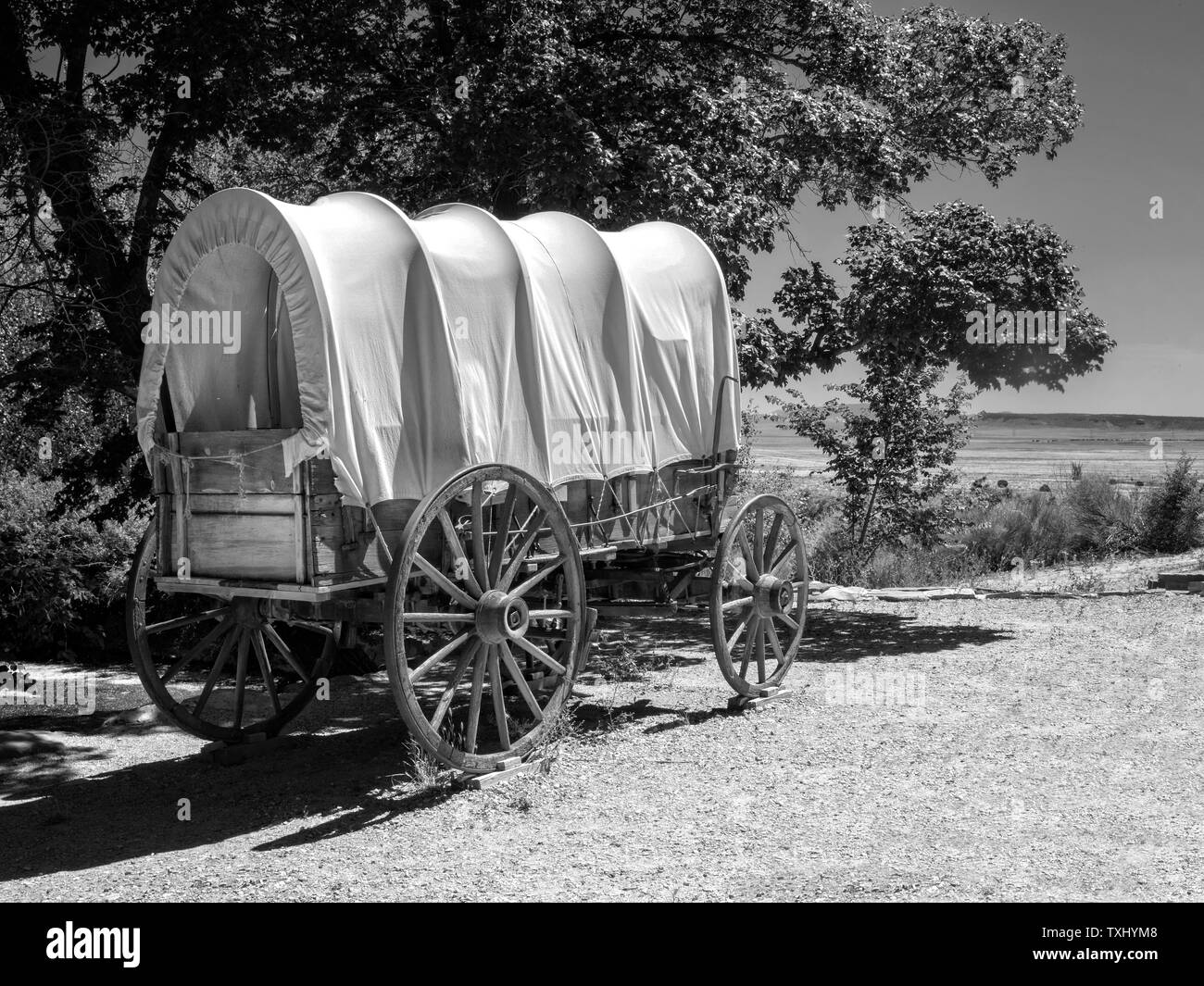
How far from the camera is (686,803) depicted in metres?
6.34

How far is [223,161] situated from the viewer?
13.9 m

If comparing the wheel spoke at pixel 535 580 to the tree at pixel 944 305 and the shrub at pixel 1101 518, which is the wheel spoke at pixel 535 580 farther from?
the shrub at pixel 1101 518

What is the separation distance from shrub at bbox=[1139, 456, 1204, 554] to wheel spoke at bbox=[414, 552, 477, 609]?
16.0m

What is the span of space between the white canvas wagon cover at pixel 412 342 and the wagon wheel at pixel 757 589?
790 mm

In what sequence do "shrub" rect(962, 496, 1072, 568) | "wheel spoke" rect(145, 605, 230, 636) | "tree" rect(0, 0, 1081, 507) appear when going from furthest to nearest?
"shrub" rect(962, 496, 1072, 568) → "tree" rect(0, 0, 1081, 507) → "wheel spoke" rect(145, 605, 230, 636)

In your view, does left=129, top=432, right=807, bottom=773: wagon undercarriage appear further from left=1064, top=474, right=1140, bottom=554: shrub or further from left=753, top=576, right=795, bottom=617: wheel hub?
left=1064, top=474, right=1140, bottom=554: shrub

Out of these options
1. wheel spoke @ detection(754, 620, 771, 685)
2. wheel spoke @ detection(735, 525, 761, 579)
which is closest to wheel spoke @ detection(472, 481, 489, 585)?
wheel spoke @ detection(735, 525, 761, 579)

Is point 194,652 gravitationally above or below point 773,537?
below

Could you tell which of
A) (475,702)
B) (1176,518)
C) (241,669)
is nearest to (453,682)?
(475,702)

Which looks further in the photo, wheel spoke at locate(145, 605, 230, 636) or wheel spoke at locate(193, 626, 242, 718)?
wheel spoke at locate(193, 626, 242, 718)

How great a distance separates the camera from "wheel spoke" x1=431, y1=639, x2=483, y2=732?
616cm

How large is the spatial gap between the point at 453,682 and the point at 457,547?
70cm

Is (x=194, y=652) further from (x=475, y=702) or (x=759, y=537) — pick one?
(x=759, y=537)

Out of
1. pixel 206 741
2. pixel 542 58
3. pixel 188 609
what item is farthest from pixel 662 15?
pixel 206 741
